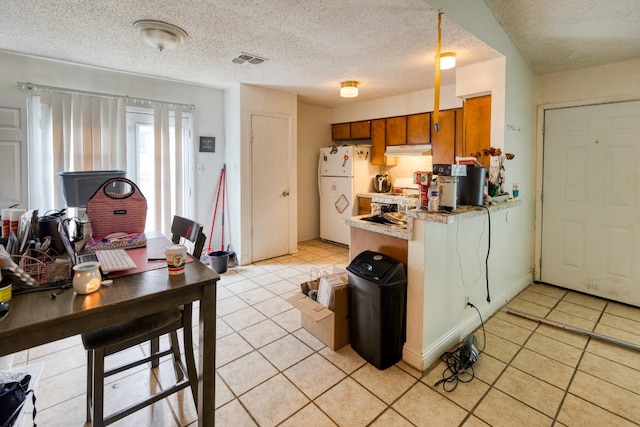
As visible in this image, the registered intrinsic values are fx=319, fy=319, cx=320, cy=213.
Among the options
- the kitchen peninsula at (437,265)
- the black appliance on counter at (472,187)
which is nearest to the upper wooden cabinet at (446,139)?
the kitchen peninsula at (437,265)

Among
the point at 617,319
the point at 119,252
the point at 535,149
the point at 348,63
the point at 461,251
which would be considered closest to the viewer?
the point at 119,252

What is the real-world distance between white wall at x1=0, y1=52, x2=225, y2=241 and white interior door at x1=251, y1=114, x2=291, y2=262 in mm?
588

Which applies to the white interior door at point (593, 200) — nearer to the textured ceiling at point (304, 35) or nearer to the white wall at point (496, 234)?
the white wall at point (496, 234)

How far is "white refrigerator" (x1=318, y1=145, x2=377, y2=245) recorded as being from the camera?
4996 millimetres

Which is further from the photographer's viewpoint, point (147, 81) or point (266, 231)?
point (266, 231)

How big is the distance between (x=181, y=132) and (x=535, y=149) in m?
4.20

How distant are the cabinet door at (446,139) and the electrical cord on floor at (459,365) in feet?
8.39

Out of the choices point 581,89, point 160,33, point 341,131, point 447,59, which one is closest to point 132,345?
point 160,33

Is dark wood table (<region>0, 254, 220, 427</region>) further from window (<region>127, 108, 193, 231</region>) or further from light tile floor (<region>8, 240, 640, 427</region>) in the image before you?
window (<region>127, 108, 193, 231</region>)

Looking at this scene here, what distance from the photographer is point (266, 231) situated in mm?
4508

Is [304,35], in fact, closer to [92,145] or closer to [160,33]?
[160,33]

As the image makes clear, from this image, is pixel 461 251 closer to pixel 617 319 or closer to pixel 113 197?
pixel 617 319

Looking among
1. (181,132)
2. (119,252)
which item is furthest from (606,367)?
(181,132)

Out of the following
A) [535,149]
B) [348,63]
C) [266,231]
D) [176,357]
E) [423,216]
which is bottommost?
[176,357]
